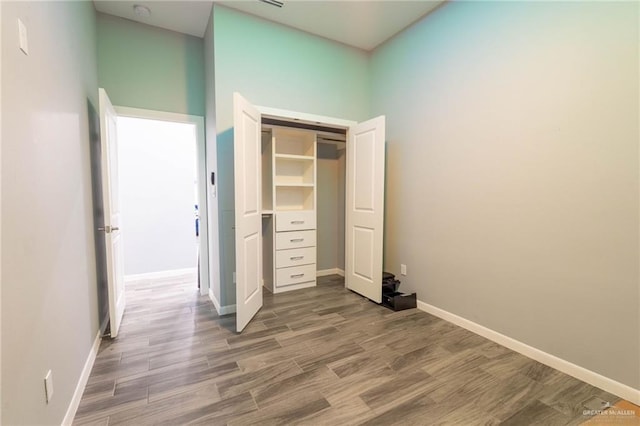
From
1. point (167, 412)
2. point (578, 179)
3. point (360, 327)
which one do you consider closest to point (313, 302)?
point (360, 327)

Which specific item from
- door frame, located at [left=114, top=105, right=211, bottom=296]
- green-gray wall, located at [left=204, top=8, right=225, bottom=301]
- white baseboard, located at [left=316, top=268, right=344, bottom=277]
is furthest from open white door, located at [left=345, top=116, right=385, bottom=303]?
door frame, located at [left=114, top=105, right=211, bottom=296]

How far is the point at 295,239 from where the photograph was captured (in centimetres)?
356

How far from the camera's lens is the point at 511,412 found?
1.54m

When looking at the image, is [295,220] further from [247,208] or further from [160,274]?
[160,274]

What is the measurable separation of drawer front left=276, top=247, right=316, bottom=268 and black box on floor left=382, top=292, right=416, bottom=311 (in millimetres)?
1109

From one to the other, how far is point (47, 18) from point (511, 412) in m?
3.22

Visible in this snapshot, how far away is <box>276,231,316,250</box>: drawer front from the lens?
3.46 meters

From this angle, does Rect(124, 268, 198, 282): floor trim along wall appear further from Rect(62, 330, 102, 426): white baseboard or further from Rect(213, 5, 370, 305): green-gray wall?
Rect(62, 330, 102, 426): white baseboard

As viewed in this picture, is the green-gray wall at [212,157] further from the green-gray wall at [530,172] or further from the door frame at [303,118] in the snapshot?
the green-gray wall at [530,172]

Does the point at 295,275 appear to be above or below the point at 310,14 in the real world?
below

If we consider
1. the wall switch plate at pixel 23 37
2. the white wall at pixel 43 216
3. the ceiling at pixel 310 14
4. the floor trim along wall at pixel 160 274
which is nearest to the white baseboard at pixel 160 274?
the floor trim along wall at pixel 160 274

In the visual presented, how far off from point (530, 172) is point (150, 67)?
12.2 ft

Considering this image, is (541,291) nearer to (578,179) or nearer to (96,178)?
(578,179)

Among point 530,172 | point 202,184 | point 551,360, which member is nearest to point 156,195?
point 202,184
